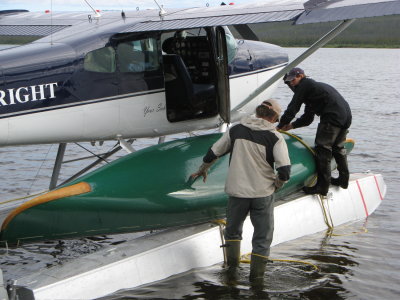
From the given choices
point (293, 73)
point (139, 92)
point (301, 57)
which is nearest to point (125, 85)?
point (139, 92)

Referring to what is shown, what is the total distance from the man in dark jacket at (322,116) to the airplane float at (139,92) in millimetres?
220

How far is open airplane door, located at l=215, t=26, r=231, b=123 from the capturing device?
863cm

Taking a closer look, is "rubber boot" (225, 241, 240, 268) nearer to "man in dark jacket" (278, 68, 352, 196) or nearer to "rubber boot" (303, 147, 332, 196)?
"man in dark jacket" (278, 68, 352, 196)

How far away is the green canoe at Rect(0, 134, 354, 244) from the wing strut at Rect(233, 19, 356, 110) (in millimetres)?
1333

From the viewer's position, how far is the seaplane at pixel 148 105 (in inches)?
280

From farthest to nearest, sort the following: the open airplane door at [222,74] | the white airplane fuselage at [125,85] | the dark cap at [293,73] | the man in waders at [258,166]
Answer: the open airplane door at [222,74], the dark cap at [293,73], the white airplane fuselage at [125,85], the man in waders at [258,166]

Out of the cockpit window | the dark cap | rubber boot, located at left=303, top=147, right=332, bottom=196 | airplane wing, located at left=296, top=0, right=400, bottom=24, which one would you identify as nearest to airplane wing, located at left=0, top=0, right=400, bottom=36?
airplane wing, located at left=296, top=0, right=400, bottom=24

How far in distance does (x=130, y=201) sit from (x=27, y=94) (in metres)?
1.52

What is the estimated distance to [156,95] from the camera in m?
8.49

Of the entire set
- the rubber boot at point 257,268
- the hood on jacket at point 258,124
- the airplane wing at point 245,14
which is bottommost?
the rubber boot at point 257,268

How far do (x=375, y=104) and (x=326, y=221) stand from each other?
669 inches

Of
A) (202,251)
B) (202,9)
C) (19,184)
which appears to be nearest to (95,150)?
(19,184)

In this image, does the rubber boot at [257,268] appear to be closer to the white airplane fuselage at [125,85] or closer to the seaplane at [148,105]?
the seaplane at [148,105]

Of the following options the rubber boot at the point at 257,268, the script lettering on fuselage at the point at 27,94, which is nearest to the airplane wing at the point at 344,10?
the rubber boot at the point at 257,268
